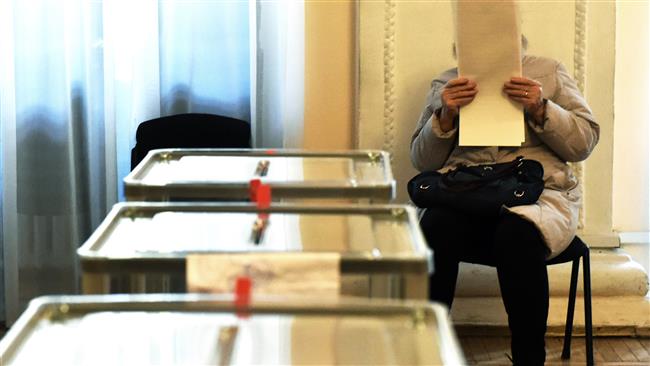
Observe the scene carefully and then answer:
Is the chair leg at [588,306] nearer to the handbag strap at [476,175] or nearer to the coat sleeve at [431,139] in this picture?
the handbag strap at [476,175]

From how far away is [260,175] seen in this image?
2.26 meters

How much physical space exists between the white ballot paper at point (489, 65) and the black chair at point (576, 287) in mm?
331

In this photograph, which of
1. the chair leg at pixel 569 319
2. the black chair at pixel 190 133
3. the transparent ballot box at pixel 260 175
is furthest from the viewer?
the black chair at pixel 190 133

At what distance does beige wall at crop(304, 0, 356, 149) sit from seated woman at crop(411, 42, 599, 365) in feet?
1.39

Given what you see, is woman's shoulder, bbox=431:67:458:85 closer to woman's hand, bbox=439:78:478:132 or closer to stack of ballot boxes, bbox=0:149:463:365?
woman's hand, bbox=439:78:478:132

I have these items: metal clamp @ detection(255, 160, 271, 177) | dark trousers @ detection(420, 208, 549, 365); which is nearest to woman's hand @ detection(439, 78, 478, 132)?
dark trousers @ detection(420, 208, 549, 365)

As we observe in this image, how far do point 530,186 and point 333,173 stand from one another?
35.2 inches

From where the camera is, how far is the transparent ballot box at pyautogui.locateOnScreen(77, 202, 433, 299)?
161 centimetres

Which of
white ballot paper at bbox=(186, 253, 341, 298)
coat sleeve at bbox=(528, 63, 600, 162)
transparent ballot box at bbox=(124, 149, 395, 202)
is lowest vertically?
white ballot paper at bbox=(186, 253, 341, 298)

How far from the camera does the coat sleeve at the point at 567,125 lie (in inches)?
119

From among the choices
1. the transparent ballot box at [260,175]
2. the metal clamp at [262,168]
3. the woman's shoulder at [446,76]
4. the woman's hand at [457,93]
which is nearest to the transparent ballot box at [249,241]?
the transparent ballot box at [260,175]

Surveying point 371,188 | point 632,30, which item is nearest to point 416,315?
point 371,188

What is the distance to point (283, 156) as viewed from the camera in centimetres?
252

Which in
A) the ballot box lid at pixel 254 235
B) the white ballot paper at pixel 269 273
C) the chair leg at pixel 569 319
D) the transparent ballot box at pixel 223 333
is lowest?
the chair leg at pixel 569 319
